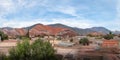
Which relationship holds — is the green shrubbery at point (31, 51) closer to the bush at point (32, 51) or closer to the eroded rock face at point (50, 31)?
the bush at point (32, 51)

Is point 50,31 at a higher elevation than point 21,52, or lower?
higher

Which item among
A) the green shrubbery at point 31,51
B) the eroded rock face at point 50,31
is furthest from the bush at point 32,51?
the eroded rock face at point 50,31

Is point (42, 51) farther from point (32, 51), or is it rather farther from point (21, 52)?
point (21, 52)

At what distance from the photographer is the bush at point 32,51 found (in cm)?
1820

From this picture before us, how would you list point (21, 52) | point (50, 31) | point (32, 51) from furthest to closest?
point (50, 31) → point (32, 51) → point (21, 52)

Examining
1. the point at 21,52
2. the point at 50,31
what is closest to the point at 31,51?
the point at 21,52

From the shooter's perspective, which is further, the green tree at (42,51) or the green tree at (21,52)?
the green tree at (42,51)

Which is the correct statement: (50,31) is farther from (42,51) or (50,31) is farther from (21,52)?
(21,52)

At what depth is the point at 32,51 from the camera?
1841 cm

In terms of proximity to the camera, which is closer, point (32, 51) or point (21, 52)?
point (21, 52)

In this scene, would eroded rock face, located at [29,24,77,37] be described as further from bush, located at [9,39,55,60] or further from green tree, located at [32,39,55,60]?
bush, located at [9,39,55,60]

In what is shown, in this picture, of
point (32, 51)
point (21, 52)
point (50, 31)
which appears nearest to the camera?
point (21, 52)

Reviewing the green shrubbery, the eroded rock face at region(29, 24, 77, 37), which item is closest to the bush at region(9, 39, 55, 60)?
the green shrubbery

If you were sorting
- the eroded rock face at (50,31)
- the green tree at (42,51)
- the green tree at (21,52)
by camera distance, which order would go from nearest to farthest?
the green tree at (21,52)
the green tree at (42,51)
the eroded rock face at (50,31)
